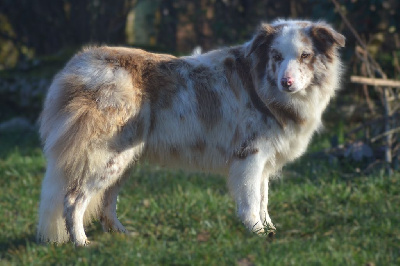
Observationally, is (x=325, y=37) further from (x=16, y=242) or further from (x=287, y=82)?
(x=16, y=242)

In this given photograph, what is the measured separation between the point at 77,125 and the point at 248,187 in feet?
4.52

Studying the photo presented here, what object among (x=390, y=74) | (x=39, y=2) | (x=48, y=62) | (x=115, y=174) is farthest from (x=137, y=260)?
(x=39, y=2)

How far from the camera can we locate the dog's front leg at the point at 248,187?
490cm

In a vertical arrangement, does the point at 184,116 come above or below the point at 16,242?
above

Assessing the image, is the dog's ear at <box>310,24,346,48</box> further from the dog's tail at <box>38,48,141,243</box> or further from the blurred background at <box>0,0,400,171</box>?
the blurred background at <box>0,0,400,171</box>

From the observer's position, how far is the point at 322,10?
844 cm

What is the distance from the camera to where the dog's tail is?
4.65 m

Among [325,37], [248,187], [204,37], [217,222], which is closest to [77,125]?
[248,187]

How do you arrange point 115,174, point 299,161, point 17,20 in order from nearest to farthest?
point 115,174
point 299,161
point 17,20

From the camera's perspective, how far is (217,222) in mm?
5398

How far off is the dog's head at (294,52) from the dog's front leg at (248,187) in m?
0.63

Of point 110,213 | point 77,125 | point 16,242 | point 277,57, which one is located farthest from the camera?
point 110,213

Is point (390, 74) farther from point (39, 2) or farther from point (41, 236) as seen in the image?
point (39, 2)

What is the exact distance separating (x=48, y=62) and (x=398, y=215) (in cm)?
719
